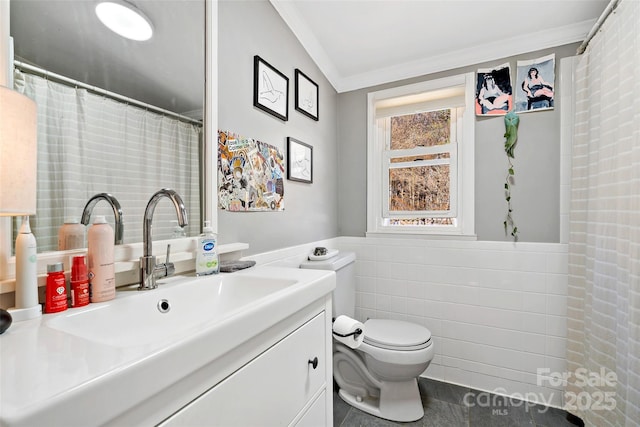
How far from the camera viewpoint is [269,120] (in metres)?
1.57

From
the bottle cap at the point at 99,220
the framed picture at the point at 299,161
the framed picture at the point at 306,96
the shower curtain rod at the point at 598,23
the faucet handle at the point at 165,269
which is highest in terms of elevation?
the shower curtain rod at the point at 598,23

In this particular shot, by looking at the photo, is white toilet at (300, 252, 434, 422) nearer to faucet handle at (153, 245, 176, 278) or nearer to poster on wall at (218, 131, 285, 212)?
poster on wall at (218, 131, 285, 212)

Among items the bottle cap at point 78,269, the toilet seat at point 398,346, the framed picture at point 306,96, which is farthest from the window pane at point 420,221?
the bottle cap at point 78,269

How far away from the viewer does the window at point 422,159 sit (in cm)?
209

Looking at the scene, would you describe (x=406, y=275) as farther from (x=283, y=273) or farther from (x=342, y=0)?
(x=342, y=0)

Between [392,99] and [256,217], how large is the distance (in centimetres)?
152

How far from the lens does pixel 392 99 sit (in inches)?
91.7

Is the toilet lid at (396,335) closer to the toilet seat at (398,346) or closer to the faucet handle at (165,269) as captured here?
the toilet seat at (398,346)

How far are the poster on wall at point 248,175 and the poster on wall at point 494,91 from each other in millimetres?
1404

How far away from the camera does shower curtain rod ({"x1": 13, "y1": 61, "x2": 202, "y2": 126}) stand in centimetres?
73

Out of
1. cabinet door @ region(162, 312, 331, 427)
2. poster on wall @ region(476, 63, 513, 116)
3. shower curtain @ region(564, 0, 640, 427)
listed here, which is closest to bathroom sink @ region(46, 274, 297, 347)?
cabinet door @ region(162, 312, 331, 427)

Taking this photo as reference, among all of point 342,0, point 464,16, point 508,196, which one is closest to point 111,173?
point 342,0

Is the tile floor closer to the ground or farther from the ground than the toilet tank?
closer to the ground

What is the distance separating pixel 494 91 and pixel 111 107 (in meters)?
2.13
